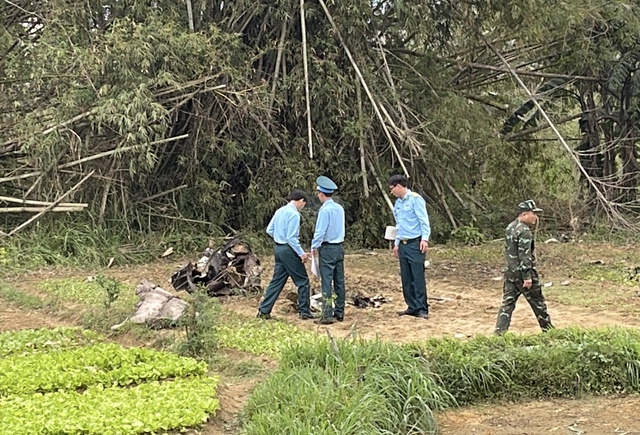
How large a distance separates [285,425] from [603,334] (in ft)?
10.4

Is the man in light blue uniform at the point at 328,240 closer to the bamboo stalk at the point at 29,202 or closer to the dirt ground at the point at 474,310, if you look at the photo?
the dirt ground at the point at 474,310

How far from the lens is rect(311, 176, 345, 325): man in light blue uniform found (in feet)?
29.8

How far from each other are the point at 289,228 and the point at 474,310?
268cm

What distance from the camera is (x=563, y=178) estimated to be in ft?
74.9

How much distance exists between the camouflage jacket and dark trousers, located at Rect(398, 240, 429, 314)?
1.68 m

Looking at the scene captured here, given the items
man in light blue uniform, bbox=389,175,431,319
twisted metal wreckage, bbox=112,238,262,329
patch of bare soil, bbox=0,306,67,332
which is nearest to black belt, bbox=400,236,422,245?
man in light blue uniform, bbox=389,175,431,319

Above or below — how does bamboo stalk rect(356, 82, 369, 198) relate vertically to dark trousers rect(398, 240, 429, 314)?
above

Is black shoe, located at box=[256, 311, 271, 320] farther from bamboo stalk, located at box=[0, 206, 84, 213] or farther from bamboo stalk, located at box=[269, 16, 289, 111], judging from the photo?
bamboo stalk, located at box=[269, 16, 289, 111]

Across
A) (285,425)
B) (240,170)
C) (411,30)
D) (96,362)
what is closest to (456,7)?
(411,30)

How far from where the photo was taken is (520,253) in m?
7.68

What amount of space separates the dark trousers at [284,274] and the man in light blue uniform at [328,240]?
255 millimetres

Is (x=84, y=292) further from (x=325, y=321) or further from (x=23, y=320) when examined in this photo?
(x=325, y=321)

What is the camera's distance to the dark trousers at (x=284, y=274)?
9.16 metres

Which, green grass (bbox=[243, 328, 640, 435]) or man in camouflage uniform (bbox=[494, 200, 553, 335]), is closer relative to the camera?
green grass (bbox=[243, 328, 640, 435])
